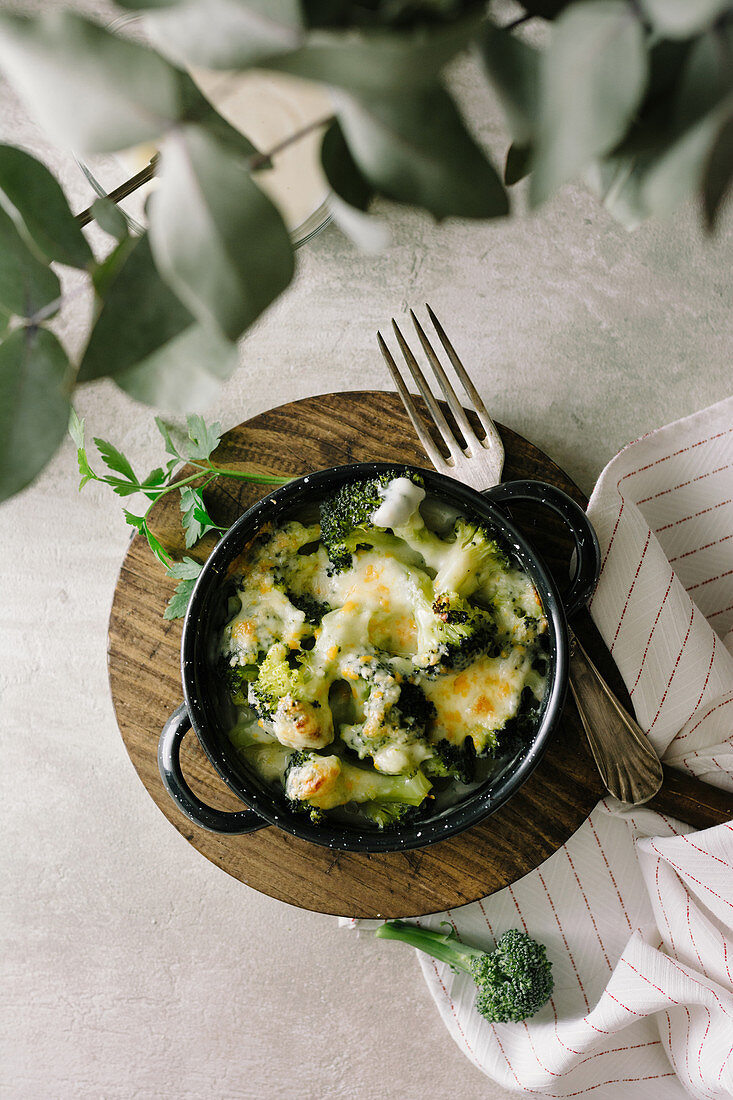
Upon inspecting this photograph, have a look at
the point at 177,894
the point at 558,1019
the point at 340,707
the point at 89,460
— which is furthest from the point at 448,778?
the point at 89,460

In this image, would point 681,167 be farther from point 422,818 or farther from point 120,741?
point 120,741

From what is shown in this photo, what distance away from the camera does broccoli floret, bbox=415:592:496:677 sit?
1.06 m

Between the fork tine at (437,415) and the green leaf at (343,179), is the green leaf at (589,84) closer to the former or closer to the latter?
the green leaf at (343,179)

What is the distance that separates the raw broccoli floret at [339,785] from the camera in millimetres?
1087

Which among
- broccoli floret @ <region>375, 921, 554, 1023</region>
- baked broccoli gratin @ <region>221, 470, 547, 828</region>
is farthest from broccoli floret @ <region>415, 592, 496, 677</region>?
broccoli floret @ <region>375, 921, 554, 1023</region>

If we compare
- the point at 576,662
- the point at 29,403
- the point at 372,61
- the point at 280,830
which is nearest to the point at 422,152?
the point at 372,61

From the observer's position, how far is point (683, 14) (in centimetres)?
28

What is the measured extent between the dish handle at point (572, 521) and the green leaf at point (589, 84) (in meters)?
0.81

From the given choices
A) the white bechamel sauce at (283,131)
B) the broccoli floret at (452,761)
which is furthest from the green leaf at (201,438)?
the broccoli floret at (452,761)

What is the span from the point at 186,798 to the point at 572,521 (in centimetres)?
66

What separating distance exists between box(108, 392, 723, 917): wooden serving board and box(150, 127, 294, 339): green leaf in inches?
38.3

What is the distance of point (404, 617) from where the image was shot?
113 centimetres

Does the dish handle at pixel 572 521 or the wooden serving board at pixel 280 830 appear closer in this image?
the dish handle at pixel 572 521

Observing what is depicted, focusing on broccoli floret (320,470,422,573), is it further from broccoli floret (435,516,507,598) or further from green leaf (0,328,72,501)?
green leaf (0,328,72,501)
